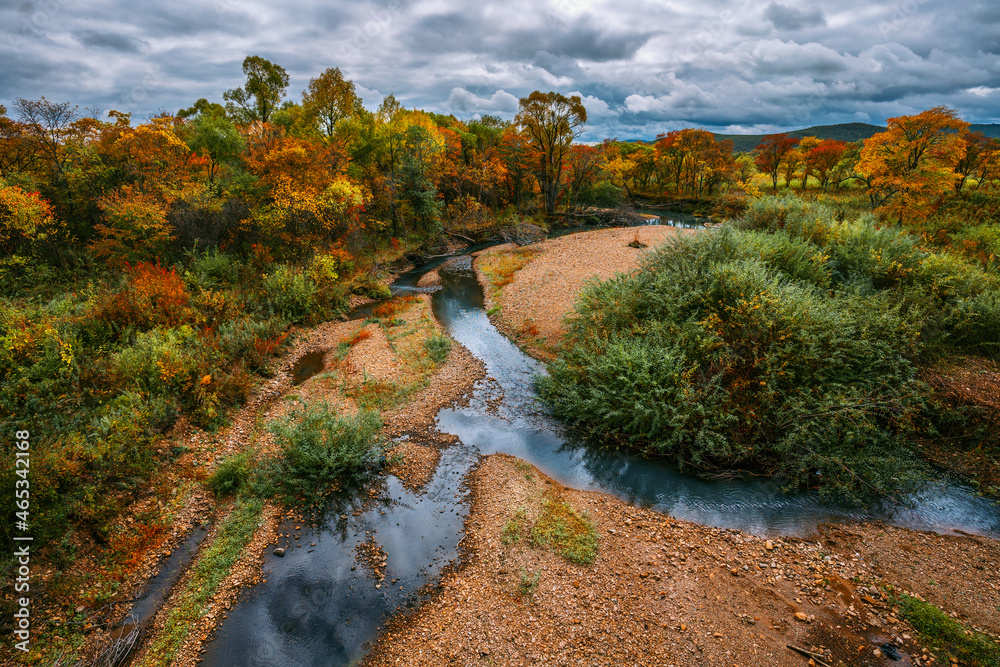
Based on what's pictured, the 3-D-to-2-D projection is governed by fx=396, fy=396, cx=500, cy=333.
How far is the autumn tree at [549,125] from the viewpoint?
3956cm

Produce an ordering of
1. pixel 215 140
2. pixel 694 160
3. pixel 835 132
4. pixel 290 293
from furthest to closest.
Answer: pixel 835 132, pixel 694 160, pixel 215 140, pixel 290 293

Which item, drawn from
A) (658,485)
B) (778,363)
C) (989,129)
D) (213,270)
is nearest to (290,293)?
(213,270)

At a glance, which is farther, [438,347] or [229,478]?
[438,347]

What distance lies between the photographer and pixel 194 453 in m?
11.5

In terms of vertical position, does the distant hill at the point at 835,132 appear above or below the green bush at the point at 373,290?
above

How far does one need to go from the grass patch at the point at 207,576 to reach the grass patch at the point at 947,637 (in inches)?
534

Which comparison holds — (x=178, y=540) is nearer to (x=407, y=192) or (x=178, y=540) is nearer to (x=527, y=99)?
(x=407, y=192)

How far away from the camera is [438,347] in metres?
18.7

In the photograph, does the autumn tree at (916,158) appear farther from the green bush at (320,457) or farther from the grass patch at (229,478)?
the grass patch at (229,478)

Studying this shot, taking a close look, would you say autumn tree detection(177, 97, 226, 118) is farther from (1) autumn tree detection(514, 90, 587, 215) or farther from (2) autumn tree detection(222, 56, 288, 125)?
(1) autumn tree detection(514, 90, 587, 215)

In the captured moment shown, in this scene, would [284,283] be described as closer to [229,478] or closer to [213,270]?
[213,270]

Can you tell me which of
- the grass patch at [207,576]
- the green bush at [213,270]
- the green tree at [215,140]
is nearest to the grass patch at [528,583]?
the grass patch at [207,576]

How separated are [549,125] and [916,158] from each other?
94.4ft

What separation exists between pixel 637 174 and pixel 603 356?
55455mm
